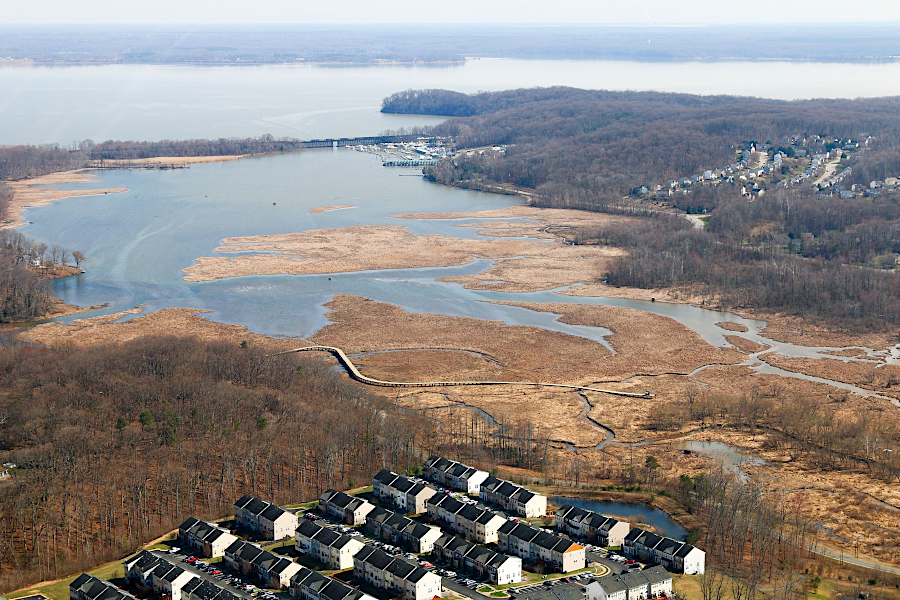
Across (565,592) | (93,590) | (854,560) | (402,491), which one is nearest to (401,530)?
(402,491)

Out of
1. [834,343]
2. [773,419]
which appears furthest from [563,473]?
[834,343]

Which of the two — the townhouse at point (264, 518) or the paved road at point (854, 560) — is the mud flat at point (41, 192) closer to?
the townhouse at point (264, 518)

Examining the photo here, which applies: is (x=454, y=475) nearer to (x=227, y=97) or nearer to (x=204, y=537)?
(x=204, y=537)

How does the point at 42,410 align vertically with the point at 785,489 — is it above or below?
above

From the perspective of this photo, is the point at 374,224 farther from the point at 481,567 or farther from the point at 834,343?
the point at 481,567

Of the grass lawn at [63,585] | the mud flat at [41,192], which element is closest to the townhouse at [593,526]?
the grass lawn at [63,585]
